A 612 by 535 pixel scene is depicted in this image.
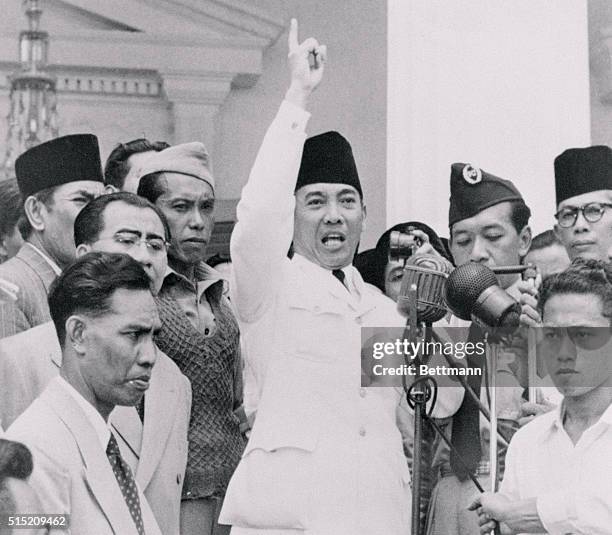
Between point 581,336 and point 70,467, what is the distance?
104cm

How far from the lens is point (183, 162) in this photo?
391cm

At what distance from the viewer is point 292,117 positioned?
346 centimetres

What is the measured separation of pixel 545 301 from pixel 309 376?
56 cm

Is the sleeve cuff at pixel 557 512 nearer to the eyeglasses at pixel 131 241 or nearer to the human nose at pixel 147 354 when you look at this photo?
the human nose at pixel 147 354

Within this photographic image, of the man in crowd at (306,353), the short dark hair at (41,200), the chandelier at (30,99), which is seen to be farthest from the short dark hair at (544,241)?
the chandelier at (30,99)

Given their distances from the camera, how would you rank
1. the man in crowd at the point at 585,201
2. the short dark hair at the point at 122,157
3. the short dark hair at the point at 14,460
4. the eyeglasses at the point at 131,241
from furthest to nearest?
1. the short dark hair at the point at 122,157
2. the man in crowd at the point at 585,201
3. the eyeglasses at the point at 131,241
4. the short dark hair at the point at 14,460

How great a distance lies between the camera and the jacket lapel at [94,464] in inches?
120

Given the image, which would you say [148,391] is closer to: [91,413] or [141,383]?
[141,383]

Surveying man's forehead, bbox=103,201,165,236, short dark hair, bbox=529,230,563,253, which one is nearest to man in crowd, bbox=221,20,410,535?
man's forehead, bbox=103,201,165,236

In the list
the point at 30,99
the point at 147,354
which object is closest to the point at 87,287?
the point at 147,354

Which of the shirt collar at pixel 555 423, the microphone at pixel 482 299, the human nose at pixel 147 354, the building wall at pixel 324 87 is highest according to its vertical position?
the building wall at pixel 324 87

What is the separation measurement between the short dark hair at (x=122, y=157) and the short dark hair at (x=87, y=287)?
3.21ft

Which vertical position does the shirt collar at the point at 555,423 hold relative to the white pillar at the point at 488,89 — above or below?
below

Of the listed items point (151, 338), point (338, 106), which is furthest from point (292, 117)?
point (338, 106)
